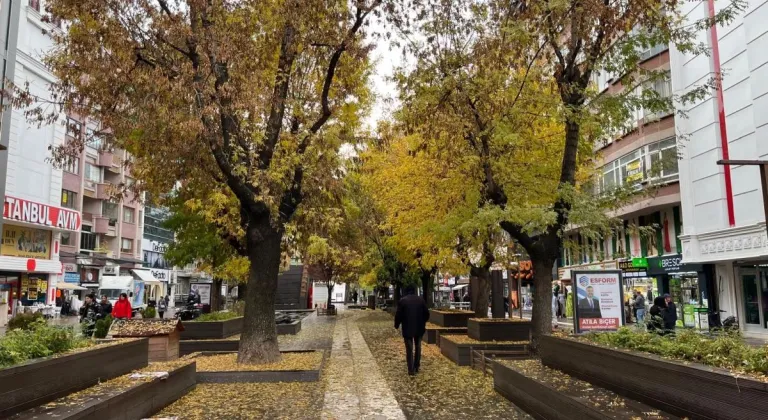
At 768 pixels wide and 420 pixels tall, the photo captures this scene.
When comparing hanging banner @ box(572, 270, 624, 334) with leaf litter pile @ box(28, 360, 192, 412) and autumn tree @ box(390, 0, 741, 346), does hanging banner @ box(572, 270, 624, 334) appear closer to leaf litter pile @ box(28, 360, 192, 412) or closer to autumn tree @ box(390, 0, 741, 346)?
autumn tree @ box(390, 0, 741, 346)

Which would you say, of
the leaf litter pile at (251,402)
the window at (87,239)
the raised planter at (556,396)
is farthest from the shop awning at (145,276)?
the raised planter at (556,396)

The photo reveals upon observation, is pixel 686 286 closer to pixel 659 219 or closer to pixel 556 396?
pixel 659 219

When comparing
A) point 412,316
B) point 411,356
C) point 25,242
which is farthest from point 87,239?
point 411,356

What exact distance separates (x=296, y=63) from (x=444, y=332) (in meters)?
9.03

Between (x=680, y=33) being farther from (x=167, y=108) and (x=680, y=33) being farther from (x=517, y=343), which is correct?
(x=167, y=108)

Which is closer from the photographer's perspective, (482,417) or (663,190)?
(482,417)

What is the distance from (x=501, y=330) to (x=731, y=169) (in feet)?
50.9

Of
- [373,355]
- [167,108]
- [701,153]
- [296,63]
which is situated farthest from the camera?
[701,153]

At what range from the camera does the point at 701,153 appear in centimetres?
2616

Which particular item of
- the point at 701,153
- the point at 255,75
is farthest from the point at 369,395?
the point at 701,153

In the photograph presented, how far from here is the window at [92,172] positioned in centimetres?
5547

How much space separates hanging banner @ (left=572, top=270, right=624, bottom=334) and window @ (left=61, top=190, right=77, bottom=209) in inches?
1948

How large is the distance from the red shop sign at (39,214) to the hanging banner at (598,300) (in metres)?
28.7

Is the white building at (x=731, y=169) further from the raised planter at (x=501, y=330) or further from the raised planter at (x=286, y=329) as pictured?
the raised planter at (x=286, y=329)
